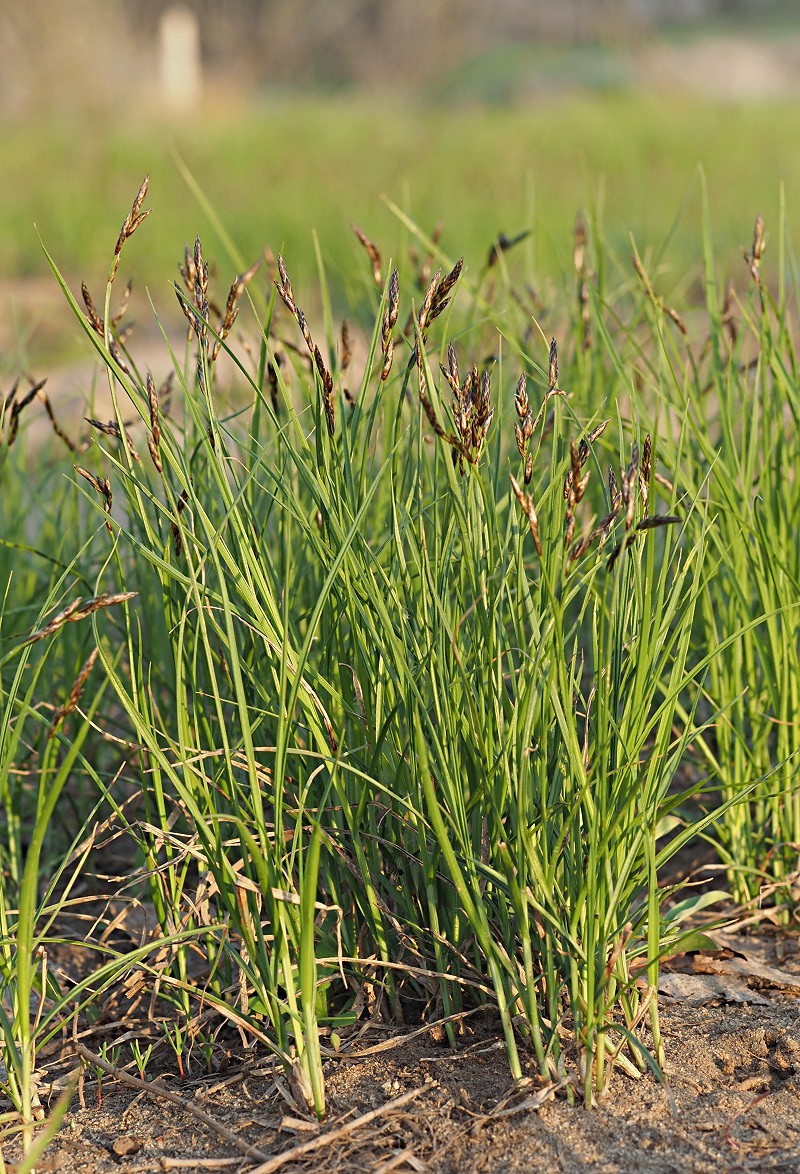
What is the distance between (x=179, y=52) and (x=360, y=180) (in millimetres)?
13234

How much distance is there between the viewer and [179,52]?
19.7 m

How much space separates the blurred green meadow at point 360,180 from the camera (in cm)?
570

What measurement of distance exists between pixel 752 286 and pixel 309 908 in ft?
3.43

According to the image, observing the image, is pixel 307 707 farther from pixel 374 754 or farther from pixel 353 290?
pixel 353 290

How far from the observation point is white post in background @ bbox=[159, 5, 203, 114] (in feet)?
61.8

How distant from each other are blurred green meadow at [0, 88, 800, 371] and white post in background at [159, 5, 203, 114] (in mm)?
6091

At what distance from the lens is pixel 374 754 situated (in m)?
1.10

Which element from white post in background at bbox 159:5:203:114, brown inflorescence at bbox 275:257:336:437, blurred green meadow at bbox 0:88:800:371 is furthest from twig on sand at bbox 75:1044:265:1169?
white post in background at bbox 159:5:203:114

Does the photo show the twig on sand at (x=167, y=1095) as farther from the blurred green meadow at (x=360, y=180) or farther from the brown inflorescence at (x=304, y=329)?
the blurred green meadow at (x=360, y=180)

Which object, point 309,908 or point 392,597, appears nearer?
point 309,908

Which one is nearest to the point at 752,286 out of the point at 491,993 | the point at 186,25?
the point at 491,993

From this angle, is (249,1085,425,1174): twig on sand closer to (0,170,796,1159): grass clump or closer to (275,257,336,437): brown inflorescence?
(0,170,796,1159): grass clump

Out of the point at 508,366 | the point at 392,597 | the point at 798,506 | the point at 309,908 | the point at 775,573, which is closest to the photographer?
the point at 309,908

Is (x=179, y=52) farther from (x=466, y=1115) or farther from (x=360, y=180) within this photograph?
(x=466, y=1115)
